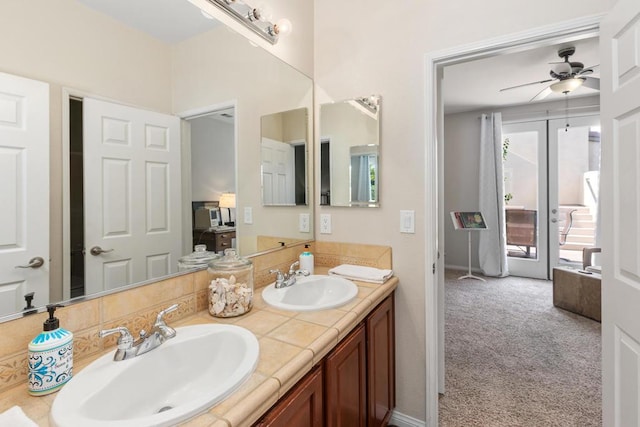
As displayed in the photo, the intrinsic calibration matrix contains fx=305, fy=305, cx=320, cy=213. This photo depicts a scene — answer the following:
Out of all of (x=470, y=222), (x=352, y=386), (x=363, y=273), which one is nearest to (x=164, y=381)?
(x=352, y=386)

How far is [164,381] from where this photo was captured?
2.99 ft

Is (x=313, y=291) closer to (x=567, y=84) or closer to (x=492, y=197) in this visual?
(x=567, y=84)

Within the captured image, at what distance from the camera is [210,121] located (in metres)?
1.37

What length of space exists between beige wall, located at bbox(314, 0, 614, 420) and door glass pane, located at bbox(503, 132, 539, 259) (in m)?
4.00

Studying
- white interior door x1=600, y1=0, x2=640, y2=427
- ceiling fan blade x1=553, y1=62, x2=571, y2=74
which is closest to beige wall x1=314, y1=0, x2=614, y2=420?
white interior door x1=600, y1=0, x2=640, y2=427

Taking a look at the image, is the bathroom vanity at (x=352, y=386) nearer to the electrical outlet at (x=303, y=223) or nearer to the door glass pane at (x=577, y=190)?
the electrical outlet at (x=303, y=223)

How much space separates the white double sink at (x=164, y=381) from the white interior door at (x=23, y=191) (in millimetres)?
288

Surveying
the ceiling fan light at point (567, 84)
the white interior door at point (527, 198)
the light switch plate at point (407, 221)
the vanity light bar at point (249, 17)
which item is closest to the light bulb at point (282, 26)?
the vanity light bar at point (249, 17)

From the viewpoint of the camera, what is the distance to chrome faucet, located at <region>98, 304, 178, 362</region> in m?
0.86

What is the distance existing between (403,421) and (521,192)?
4.35m

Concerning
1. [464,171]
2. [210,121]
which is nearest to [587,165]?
[464,171]

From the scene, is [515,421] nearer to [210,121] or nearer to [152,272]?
[152,272]

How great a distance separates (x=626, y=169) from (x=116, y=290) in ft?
6.03

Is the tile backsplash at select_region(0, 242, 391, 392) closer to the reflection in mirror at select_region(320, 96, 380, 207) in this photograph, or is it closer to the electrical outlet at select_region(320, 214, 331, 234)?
the electrical outlet at select_region(320, 214, 331, 234)
